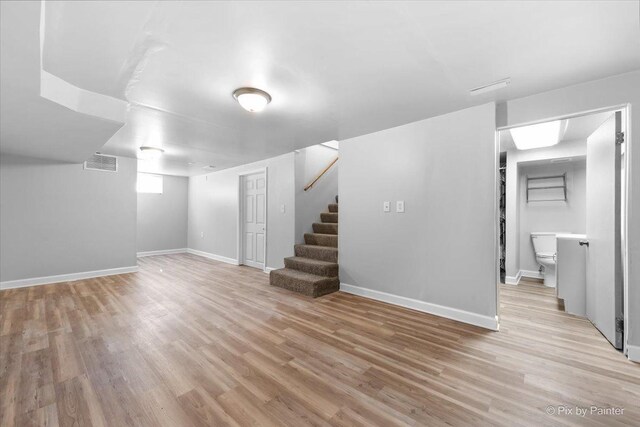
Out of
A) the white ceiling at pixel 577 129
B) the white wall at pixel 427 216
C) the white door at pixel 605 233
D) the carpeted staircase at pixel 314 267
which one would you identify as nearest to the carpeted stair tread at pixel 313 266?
the carpeted staircase at pixel 314 267

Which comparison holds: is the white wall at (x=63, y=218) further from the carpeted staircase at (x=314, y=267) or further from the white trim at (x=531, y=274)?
the white trim at (x=531, y=274)

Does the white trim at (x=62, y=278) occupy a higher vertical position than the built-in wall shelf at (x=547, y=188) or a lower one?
lower

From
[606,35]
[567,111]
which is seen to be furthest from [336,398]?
[567,111]

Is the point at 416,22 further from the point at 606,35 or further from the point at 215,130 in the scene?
the point at 215,130

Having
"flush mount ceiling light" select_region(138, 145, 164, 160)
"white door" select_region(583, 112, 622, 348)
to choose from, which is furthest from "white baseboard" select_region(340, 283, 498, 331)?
"flush mount ceiling light" select_region(138, 145, 164, 160)

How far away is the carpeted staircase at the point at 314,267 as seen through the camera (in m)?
3.88

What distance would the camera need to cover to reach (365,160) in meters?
3.83

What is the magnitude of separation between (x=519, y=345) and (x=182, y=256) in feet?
25.0

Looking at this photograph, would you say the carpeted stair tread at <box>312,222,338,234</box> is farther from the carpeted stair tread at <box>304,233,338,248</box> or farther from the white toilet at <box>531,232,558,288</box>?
the white toilet at <box>531,232,558,288</box>

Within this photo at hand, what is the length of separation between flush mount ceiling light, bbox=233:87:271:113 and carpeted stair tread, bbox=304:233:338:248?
2.69 m

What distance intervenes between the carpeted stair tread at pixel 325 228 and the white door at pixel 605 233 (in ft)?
11.3

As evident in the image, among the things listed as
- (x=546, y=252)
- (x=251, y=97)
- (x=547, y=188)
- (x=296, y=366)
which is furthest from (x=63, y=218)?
(x=547, y=188)

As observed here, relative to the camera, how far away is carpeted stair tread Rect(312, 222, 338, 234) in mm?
4949

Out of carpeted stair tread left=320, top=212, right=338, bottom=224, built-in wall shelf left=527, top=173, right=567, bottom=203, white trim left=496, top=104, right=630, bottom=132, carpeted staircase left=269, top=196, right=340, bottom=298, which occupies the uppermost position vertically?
white trim left=496, top=104, right=630, bottom=132
